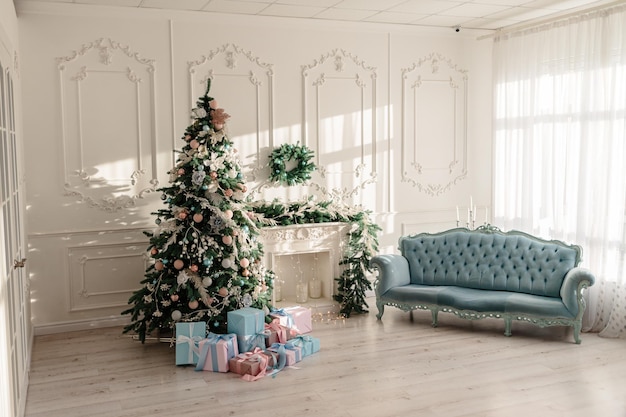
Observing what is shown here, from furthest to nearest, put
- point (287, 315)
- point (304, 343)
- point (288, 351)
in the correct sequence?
point (287, 315) → point (304, 343) → point (288, 351)

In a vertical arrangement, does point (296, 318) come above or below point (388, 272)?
below

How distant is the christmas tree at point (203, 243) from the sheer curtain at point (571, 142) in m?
3.29

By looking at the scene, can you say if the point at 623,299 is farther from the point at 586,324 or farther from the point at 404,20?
the point at 404,20

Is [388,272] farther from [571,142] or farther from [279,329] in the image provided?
[571,142]

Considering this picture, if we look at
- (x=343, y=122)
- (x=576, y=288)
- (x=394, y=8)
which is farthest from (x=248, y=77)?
(x=576, y=288)

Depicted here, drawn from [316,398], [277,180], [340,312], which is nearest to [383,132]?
[277,180]

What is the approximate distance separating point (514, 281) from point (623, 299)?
3.28ft

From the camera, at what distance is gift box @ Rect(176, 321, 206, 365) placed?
558cm

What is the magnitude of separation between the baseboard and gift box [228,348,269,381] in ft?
6.35

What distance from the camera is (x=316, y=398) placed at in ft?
15.8

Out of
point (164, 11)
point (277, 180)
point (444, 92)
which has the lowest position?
point (277, 180)

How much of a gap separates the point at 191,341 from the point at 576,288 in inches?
137

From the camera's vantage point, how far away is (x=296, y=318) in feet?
21.3

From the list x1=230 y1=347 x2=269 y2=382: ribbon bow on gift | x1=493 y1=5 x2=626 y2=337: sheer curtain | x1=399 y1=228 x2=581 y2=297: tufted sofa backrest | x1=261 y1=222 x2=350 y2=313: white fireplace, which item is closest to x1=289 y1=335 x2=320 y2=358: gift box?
x1=230 y1=347 x2=269 y2=382: ribbon bow on gift
